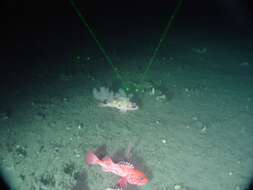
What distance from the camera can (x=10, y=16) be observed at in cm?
1165

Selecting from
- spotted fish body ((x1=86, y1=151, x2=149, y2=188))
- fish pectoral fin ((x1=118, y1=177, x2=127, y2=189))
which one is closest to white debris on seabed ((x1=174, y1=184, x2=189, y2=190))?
spotted fish body ((x1=86, y1=151, x2=149, y2=188))

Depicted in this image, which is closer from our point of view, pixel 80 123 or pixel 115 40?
pixel 80 123

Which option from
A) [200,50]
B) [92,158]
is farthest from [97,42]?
[92,158]

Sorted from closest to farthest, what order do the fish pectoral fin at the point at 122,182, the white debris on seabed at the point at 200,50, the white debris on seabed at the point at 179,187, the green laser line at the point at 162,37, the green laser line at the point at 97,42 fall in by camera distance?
1. the fish pectoral fin at the point at 122,182
2. the white debris on seabed at the point at 179,187
3. the green laser line at the point at 97,42
4. the green laser line at the point at 162,37
5. the white debris on seabed at the point at 200,50

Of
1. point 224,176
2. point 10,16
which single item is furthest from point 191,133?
point 10,16

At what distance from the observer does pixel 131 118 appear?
278 inches

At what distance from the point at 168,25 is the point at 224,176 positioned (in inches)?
305

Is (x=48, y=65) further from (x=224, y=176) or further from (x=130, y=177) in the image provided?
(x=224, y=176)

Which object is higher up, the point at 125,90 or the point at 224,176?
the point at 125,90

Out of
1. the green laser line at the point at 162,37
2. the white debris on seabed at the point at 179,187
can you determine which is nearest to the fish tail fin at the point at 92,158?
the white debris on seabed at the point at 179,187

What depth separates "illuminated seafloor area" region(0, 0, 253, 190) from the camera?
5895 mm

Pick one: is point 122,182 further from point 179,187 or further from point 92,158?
point 179,187

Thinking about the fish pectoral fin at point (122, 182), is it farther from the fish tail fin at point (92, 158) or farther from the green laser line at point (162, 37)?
the green laser line at point (162, 37)

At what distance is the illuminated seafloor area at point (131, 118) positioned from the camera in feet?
19.3
